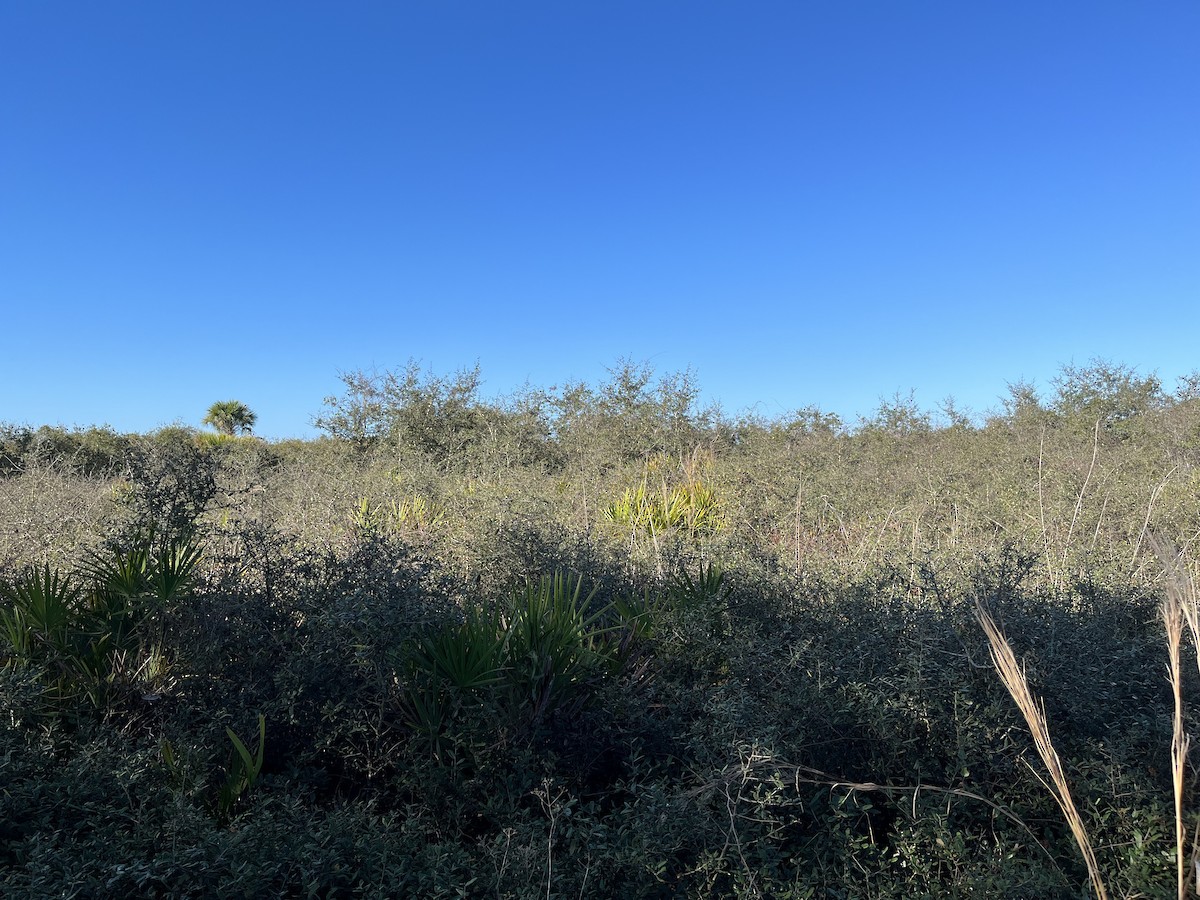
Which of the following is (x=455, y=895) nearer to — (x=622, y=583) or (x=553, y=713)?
(x=553, y=713)

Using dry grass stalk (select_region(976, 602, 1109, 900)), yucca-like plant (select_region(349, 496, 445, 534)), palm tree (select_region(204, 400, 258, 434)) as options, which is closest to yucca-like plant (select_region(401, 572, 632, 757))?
dry grass stalk (select_region(976, 602, 1109, 900))

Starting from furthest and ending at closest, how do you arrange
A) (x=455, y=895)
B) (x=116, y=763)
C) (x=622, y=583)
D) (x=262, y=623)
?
(x=622, y=583)
(x=262, y=623)
(x=116, y=763)
(x=455, y=895)

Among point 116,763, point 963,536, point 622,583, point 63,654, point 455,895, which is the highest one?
point 963,536

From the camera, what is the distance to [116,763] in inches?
103

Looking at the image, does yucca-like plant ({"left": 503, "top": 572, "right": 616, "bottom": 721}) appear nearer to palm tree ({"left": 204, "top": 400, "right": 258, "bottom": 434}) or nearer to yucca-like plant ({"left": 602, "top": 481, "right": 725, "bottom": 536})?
yucca-like plant ({"left": 602, "top": 481, "right": 725, "bottom": 536})

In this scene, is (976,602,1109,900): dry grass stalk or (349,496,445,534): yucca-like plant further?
(349,496,445,534): yucca-like plant

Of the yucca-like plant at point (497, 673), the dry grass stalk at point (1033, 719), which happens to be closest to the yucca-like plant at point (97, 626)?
the yucca-like plant at point (497, 673)

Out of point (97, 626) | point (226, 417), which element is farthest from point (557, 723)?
point (226, 417)

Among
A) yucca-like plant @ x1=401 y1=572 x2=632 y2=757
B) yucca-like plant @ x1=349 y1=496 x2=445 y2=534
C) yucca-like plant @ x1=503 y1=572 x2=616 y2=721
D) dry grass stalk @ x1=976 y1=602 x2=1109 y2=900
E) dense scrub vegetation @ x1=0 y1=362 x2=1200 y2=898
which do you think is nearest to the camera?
dry grass stalk @ x1=976 y1=602 x2=1109 y2=900

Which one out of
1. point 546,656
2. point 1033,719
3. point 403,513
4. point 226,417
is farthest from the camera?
point 226,417

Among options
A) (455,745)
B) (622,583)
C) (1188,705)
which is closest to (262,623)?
(455,745)

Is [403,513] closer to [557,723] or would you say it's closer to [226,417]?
[557,723]

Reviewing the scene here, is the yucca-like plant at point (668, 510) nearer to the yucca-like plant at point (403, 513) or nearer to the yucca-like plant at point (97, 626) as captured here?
the yucca-like plant at point (403, 513)

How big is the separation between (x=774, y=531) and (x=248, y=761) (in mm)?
5769
